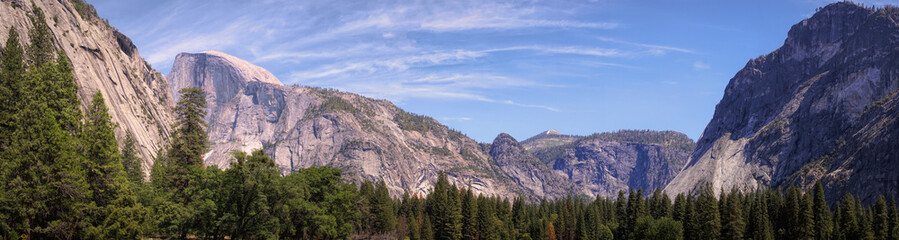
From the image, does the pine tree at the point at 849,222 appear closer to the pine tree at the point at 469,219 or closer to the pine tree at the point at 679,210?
the pine tree at the point at 679,210

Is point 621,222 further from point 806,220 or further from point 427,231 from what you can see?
point 427,231

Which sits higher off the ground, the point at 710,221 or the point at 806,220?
the point at 806,220

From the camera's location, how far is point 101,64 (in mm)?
155250

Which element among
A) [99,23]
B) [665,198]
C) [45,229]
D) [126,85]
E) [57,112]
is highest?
[99,23]

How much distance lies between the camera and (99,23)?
181375 mm

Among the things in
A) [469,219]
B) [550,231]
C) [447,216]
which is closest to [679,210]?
[550,231]

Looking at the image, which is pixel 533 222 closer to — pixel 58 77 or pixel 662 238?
pixel 662 238

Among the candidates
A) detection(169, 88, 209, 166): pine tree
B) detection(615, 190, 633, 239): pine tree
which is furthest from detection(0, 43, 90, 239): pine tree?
detection(615, 190, 633, 239): pine tree

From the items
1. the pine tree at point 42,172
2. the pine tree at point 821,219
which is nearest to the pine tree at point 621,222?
the pine tree at point 821,219

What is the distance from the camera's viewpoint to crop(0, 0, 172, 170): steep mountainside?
5049 inches

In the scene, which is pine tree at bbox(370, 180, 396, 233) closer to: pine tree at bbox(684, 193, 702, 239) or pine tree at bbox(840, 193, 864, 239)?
pine tree at bbox(684, 193, 702, 239)

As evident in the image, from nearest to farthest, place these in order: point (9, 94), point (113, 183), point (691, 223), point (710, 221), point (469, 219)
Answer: point (9, 94) < point (113, 183) < point (710, 221) < point (469, 219) < point (691, 223)

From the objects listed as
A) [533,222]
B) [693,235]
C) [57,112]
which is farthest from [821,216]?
[57,112]

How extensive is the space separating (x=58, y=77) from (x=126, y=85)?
128374 mm
